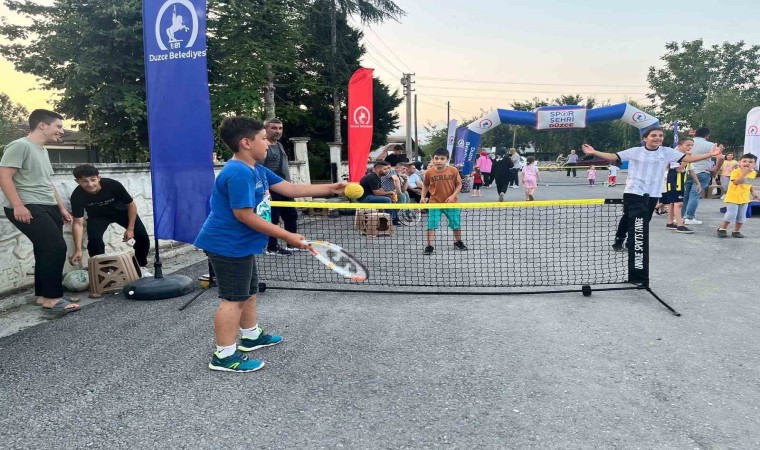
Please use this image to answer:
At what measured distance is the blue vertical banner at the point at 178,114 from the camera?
506cm

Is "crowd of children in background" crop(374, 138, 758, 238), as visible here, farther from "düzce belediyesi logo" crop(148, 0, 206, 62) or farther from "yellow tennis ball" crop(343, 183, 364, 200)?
"düzce belediyesi logo" crop(148, 0, 206, 62)

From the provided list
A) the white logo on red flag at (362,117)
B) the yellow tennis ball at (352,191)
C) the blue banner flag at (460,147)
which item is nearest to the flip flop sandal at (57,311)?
the yellow tennis ball at (352,191)

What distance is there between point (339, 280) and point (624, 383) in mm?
3787

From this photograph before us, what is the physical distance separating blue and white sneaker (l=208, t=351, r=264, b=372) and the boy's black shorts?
445 millimetres

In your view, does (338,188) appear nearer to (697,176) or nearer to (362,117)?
(362,117)

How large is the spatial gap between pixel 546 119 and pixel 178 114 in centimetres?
1975

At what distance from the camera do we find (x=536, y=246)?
8.12 metres

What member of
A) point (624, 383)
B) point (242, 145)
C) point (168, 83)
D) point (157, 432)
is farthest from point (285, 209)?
point (624, 383)

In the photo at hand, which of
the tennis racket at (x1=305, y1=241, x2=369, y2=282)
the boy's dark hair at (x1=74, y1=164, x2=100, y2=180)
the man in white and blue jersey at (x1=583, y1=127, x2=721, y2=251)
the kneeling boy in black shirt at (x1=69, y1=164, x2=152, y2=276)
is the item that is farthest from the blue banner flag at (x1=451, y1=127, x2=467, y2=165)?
the tennis racket at (x1=305, y1=241, x2=369, y2=282)

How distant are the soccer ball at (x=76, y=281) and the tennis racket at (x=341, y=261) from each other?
153 inches

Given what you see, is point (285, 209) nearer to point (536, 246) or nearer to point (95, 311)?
point (95, 311)

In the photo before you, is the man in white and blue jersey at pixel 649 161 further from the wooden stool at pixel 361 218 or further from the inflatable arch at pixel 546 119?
the inflatable arch at pixel 546 119

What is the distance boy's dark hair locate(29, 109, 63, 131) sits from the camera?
4793 millimetres

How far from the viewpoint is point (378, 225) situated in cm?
972
